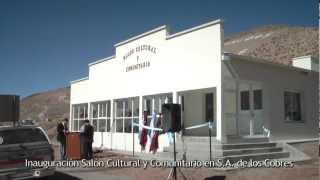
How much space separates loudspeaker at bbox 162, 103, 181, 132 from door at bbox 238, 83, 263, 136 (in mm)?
5794

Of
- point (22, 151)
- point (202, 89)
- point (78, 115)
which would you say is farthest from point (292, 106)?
point (78, 115)

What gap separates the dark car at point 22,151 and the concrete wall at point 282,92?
775cm

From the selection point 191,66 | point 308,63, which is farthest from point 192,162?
point 308,63

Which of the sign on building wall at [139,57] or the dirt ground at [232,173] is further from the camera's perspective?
the sign on building wall at [139,57]

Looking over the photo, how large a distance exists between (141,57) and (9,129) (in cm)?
854

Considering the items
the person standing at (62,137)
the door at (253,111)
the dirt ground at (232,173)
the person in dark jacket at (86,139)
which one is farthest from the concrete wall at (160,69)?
the person standing at (62,137)

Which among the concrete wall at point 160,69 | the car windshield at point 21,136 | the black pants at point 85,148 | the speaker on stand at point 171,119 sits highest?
the concrete wall at point 160,69

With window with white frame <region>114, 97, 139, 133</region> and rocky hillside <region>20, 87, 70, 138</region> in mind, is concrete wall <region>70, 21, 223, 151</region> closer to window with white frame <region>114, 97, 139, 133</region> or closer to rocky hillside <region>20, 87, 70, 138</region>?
window with white frame <region>114, 97, 139, 133</region>

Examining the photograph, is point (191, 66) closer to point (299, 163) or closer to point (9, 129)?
point (299, 163)

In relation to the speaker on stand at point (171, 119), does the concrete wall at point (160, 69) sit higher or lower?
higher

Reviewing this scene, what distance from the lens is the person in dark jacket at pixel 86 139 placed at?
644 inches

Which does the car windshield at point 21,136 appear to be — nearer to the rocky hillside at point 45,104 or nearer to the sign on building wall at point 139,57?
the sign on building wall at point 139,57

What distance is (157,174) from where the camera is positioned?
473 inches

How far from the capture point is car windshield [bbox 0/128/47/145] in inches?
444
